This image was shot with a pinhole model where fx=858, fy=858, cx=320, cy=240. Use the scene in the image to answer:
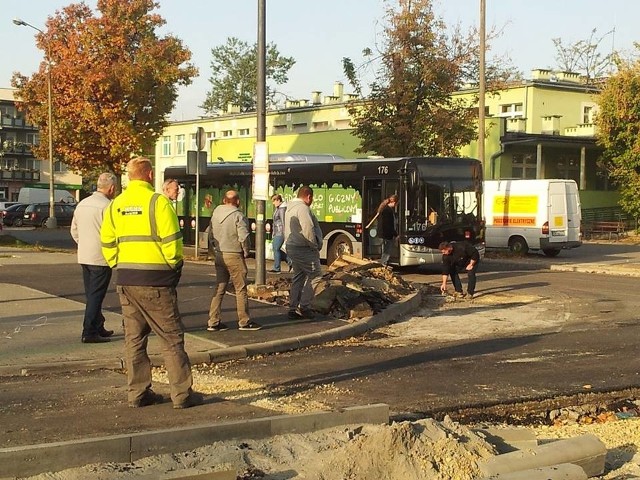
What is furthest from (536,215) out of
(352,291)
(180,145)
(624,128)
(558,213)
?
(180,145)

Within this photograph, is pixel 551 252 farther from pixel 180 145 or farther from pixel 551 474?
pixel 180 145

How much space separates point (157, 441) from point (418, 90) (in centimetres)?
2833

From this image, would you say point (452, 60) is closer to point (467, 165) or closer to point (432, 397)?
point (467, 165)

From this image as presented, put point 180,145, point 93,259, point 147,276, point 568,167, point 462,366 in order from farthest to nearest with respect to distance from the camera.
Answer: point 180,145, point 568,167, point 93,259, point 462,366, point 147,276

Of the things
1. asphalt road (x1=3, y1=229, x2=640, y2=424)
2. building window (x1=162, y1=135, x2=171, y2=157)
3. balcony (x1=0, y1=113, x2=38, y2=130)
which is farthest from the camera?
balcony (x1=0, y1=113, x2=38, y2=130)

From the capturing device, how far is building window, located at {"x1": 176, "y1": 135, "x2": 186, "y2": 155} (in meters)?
69.5

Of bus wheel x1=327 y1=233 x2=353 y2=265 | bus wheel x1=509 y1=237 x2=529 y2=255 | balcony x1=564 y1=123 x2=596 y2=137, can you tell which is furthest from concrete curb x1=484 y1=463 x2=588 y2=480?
balcony x1=564 y1=123 x2=596 y2=137

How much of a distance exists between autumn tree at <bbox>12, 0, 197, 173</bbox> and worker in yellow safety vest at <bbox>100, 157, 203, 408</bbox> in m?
34.5

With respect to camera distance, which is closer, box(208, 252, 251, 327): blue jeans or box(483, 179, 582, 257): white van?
box(208, 252, 251, 327): blue jeans

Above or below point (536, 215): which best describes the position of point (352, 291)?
below

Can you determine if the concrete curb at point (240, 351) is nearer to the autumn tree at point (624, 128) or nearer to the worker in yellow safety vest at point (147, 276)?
the worker in yellow safety vest at point (147, 276)

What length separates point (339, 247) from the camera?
2188 cm

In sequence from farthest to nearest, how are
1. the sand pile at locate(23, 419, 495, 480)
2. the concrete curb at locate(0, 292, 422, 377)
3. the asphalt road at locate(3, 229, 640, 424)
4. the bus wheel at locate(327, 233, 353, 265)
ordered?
the bus wheel at locate(327, 233, 353, 265) → the concrete curb at locate(0, 292, 422, 377) → the asphalt road at locate(3, 229, 640, 424) → the sand pile at locate(23, 419, 495, 480)

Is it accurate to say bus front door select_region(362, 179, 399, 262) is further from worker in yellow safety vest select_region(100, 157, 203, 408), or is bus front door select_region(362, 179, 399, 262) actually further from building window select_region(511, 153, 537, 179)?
building window select_region(511, 153, 537, 179)
